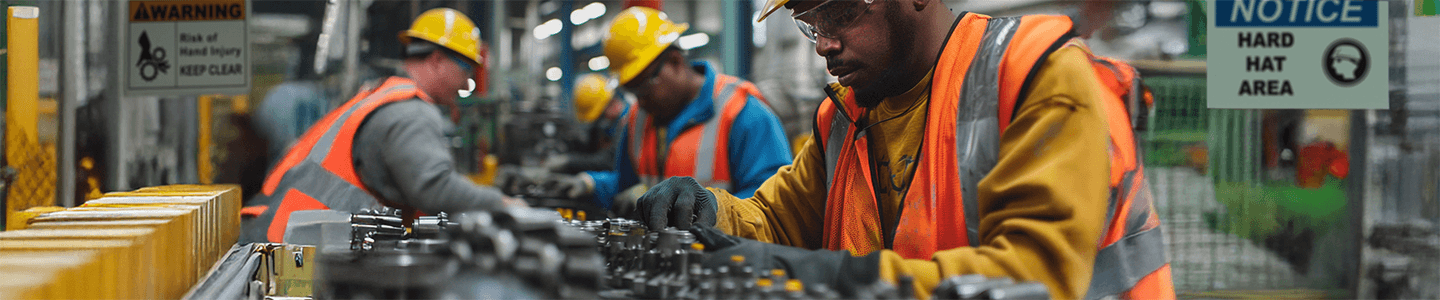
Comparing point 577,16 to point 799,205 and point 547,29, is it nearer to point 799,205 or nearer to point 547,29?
point 547,29

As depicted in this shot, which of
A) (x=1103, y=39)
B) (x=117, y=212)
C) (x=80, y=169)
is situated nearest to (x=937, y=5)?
(x=117, y=212)

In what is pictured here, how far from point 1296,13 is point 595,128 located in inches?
280

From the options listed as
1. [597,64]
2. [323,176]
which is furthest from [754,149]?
[597,64]

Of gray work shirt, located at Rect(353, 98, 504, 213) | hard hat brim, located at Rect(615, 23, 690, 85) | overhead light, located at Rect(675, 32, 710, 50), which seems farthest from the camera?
overhead light, located at Rect(675, 32, 710, 50)

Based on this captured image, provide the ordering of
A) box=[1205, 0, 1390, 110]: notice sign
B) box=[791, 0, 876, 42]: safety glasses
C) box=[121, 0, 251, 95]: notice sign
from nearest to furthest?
1. box=[791, 0, 876, 42]: safety glasses
2. box=[1205, 0, 1390, 110]: notice sign
3. box=[121, 0, 251, 95]: notice sign

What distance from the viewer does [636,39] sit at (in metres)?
4.21

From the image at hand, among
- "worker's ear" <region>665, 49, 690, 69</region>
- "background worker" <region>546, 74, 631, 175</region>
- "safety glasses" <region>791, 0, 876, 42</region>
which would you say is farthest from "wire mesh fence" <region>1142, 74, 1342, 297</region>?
"background worker" <region>546, 74, 631, 175</region>

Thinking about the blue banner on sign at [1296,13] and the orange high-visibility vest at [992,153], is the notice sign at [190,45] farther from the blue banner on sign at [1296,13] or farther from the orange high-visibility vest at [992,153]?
the blue banner on sign at [1296,13]

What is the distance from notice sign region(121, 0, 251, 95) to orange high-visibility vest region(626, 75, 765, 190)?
5.91ft

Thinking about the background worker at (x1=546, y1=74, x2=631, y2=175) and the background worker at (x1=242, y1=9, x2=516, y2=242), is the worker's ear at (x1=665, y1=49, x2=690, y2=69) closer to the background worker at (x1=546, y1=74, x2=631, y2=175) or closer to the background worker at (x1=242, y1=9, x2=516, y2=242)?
the background worker at (x1=242, y1=9, x2=516, y2=242)

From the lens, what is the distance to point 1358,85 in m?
2.47

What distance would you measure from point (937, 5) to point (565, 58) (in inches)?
485

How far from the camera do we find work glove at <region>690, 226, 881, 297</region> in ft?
3.97

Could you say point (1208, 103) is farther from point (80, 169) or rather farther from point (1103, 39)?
point (80, 169)
